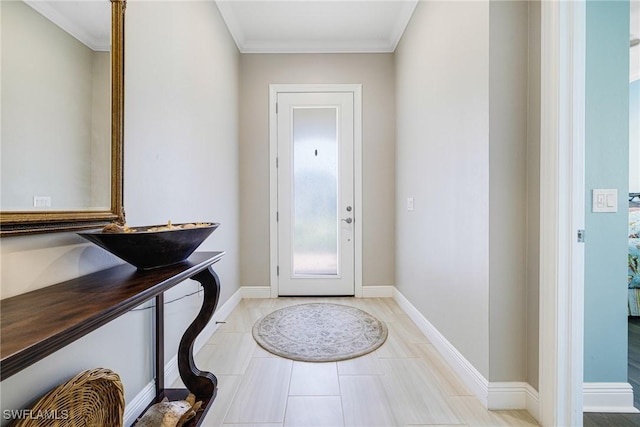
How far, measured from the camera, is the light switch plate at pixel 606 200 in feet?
4.81

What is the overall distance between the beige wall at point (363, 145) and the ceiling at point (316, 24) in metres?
0.11

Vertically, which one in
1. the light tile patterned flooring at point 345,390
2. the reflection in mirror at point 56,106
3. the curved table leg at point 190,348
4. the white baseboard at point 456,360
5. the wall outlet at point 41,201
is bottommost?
the light tile patterned flooring at point 345,390

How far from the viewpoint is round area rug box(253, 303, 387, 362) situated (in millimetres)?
2076

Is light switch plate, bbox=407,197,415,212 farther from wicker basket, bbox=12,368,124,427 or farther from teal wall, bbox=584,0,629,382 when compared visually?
wicker basket, bbox=12,368,124,427

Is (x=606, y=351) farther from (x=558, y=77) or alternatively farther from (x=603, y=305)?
(x=558, y=77)

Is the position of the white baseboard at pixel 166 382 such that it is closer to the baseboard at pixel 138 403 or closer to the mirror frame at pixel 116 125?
the baseboard at pixel 138 403

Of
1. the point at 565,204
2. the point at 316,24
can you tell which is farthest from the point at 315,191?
the point at 565,204

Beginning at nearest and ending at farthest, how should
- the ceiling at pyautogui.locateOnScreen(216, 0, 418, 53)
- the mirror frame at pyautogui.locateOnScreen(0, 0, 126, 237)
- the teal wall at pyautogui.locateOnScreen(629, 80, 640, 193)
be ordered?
1. the mirror frame at pyautogui.locateOnScreen(0, 0, 126, 237)
2. the ceiling at pyautogui.locateOnScreen(216, 0, 418, 53)
3. the teal wall at pyautogui.locateOnScreen(629, 80, 640, 193)

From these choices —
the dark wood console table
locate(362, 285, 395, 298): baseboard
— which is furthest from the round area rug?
the dark wood console table

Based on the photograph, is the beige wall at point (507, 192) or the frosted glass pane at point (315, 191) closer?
the beige wall at point (507, 192)

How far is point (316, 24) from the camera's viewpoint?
290 centimetres

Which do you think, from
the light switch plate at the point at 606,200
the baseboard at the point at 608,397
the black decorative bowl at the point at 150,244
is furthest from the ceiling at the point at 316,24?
the baseboard at the point at 608,397

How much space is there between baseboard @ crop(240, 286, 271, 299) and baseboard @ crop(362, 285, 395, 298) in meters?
1.10

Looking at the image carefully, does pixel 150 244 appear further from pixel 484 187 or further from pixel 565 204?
pixel 565 204
